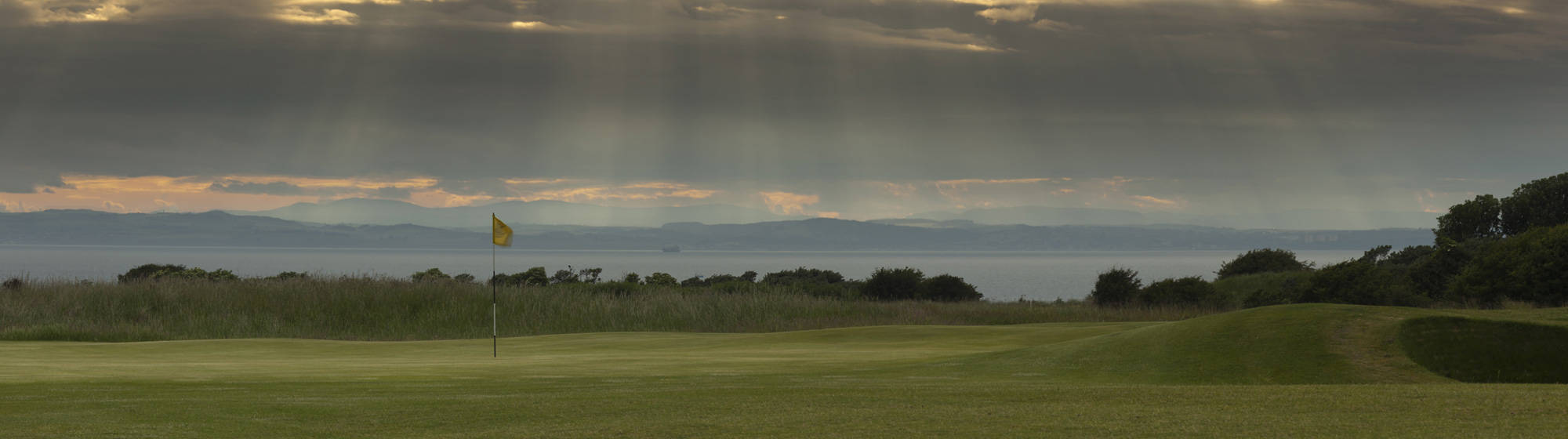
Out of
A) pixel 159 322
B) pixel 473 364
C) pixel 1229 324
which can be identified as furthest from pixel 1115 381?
pixel 159 322

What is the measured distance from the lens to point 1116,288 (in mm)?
39031

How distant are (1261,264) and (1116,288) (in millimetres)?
13881

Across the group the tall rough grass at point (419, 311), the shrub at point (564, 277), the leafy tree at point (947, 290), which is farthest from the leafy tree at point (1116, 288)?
the shrub at point (564, 277)

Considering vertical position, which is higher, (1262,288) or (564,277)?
(564,277)

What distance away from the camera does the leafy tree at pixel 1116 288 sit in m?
38.7

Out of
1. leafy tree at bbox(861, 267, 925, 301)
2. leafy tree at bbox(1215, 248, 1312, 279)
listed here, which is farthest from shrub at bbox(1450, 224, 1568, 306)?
leafy tree at bbox(861, 267, 925, 301)

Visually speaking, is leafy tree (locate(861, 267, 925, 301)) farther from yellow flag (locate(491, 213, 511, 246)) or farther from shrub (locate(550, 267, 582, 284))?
yellow flag (locate(491, 213, 511, 246))

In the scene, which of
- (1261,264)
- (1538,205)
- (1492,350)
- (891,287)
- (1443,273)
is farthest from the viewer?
(1261,264)

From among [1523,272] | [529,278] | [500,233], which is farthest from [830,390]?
[529,278]

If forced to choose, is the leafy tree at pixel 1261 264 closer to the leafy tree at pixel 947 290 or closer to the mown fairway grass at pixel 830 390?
the leafy tree at pixel 947 290

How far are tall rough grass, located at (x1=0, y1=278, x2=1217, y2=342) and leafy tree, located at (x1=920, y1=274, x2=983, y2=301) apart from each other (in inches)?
310

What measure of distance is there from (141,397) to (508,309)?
2259 centimetres

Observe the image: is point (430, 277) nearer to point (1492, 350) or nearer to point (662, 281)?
point (662, 281)

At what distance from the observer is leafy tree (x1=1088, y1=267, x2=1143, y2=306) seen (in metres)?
38.7
